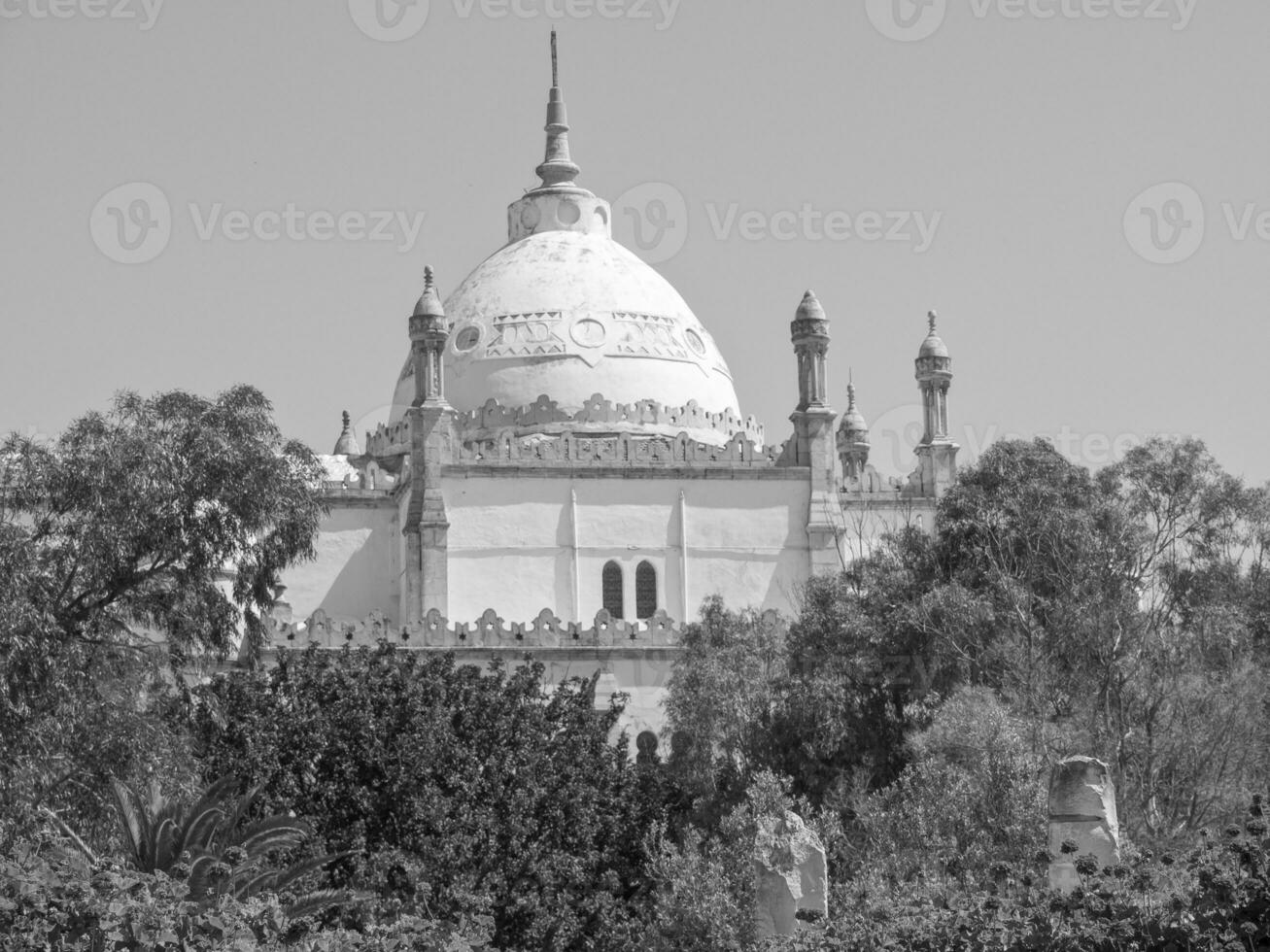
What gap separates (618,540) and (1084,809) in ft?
95.8

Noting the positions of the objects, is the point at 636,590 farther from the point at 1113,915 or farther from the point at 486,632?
the point at 1113,915

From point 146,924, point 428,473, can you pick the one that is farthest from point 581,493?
point 146,924

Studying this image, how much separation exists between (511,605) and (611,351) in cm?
761

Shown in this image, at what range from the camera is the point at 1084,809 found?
22.7 metres

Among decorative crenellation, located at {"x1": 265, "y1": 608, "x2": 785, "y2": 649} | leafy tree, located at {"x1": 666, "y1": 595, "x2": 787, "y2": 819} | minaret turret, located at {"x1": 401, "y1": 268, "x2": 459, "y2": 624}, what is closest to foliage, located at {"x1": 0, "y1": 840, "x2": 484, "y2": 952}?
leafy tree, located at {"x1": 666, "y1": 595, "x2": 787, "y2": 819}

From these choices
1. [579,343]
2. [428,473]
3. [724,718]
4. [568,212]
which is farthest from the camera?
[568,212]

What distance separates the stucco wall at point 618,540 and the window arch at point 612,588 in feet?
0.53

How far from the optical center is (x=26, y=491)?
93.9 feet

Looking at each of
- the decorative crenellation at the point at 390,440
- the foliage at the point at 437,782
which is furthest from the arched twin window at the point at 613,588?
the foliage at the point at 437,782

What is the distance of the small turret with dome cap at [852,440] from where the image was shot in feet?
211

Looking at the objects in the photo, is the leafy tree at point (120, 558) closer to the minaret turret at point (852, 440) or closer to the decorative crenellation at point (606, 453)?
the decorative crenellation at point (606, 453)

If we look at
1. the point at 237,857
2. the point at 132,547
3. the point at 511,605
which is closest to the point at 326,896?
the point at 237,857

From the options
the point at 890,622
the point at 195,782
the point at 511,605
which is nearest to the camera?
the point at 195,782

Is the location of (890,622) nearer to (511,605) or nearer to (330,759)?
(330,759)
